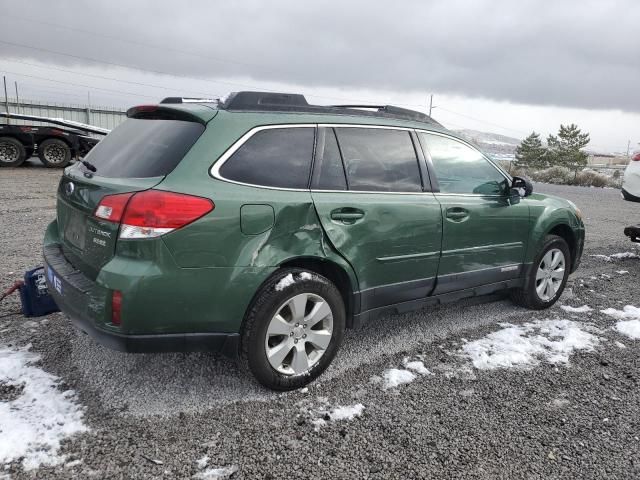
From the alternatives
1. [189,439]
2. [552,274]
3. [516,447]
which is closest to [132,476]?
[189,439]

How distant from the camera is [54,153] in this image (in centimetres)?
1471

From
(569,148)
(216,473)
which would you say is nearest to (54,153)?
(216,473)

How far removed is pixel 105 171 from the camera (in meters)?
2.89

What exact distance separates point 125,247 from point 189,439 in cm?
102

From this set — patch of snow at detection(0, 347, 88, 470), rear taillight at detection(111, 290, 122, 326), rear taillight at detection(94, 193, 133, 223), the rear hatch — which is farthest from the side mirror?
→ patch of snow at detection(0, 347, 88, 470)

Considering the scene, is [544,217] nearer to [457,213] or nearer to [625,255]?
[457,213]

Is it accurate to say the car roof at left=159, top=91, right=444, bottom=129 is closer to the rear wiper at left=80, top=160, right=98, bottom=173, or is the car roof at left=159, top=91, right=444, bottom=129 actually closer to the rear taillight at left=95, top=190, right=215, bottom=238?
the rear wiper at left=80, top=160, right=98, bottom=173

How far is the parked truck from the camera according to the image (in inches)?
546

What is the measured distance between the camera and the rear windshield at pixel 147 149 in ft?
8.85

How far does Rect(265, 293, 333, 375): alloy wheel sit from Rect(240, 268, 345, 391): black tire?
0.02 m

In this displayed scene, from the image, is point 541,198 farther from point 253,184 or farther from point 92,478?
point 92,478

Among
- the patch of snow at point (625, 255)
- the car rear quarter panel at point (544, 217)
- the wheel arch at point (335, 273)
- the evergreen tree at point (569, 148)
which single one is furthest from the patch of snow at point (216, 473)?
the evergreen tree at point (569, 148)

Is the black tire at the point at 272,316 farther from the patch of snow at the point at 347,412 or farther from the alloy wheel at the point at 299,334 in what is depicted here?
the patch of snow at the point at 347,412

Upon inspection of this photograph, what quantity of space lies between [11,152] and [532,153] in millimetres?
67188
